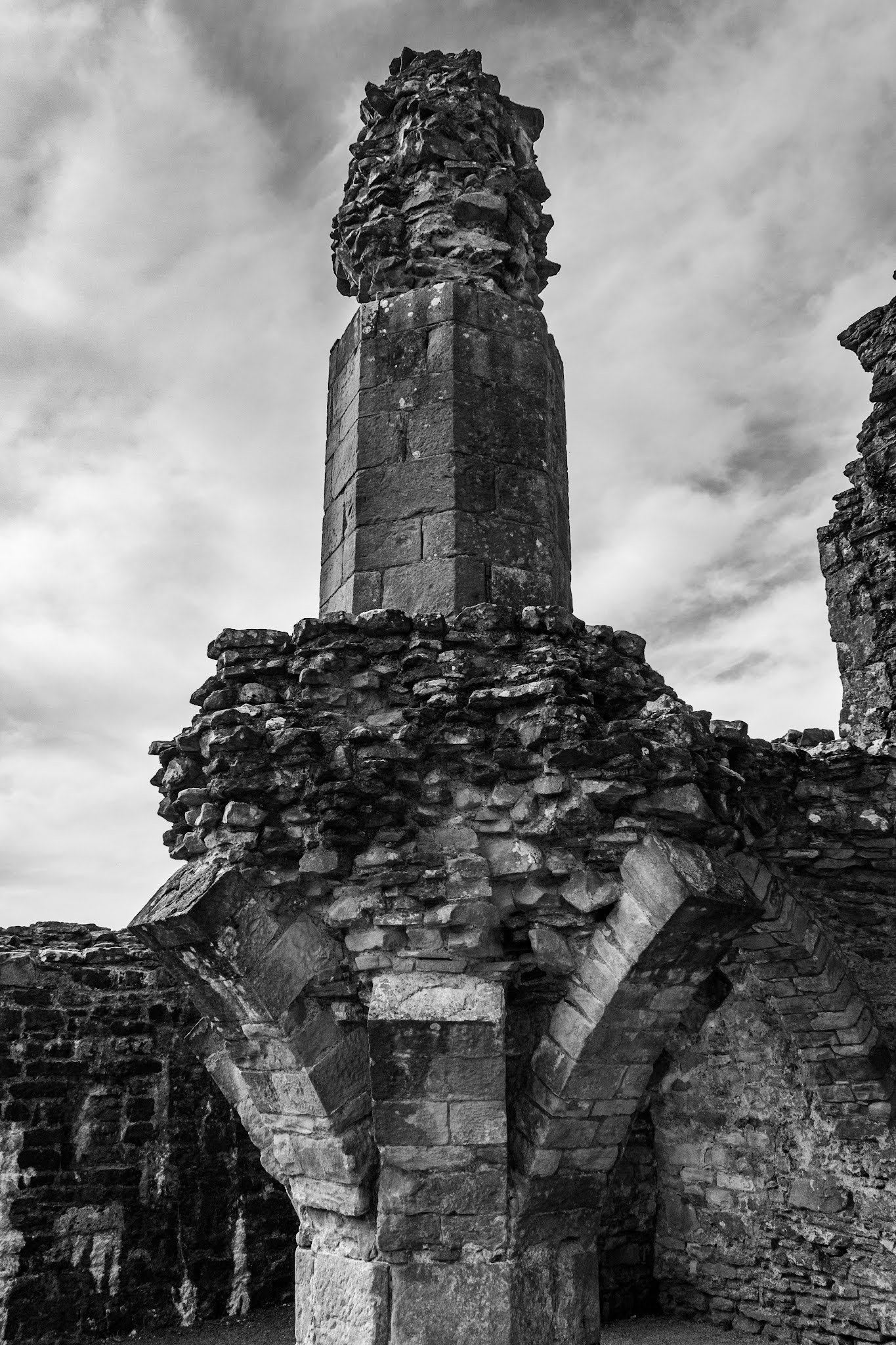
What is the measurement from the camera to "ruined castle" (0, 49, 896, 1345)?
3.77 metres

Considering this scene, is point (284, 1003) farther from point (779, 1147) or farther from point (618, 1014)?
point (779, 1147)

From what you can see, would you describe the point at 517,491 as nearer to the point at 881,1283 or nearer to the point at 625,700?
the point at 625,700

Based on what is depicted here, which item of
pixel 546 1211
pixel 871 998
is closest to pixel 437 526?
pixel 546 1211

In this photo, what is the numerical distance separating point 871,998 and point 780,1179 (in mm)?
1675

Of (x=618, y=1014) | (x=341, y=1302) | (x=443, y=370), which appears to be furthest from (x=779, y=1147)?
(x=443, y=370)

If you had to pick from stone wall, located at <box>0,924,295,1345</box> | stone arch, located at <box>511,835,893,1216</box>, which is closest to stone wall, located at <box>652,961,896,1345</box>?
stone arch, located at <box>511,835,893,1216</box>

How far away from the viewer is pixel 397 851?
390cm

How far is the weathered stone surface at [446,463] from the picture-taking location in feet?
15.1

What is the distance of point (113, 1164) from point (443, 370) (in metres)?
5.20

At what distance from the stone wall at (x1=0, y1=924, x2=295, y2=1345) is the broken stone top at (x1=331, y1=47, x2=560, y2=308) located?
4.60 meters

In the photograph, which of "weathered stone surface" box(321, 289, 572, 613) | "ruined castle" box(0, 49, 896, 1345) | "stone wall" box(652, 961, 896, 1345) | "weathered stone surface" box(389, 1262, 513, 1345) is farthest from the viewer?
"stone wall" box(652, 961, 896, 1345)

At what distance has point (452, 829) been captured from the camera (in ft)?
13.0

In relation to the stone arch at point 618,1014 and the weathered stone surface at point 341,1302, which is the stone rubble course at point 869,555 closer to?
the stone arch at point 618,1014

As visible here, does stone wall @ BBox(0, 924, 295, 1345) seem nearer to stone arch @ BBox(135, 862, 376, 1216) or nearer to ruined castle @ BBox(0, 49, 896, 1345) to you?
ruined castle @ BBox(0, 49, 896, 1345)
